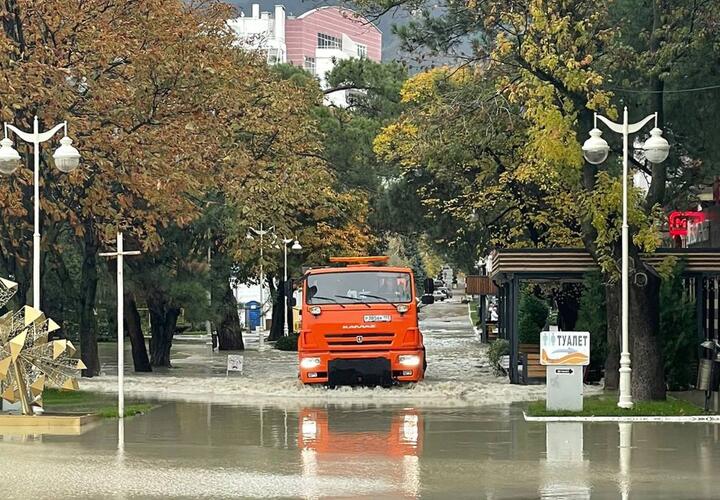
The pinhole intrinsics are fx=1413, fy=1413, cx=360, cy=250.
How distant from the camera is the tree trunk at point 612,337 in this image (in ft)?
89.0

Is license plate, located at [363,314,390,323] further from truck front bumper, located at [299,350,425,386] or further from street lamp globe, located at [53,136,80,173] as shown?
street lamp globe, located at [53,136,80,173]

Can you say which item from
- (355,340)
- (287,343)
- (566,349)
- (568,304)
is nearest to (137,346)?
(568,304)

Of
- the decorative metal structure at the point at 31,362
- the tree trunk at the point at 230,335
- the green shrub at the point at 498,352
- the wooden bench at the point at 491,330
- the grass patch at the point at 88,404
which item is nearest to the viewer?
the decorative metal structure at the point at 31,362

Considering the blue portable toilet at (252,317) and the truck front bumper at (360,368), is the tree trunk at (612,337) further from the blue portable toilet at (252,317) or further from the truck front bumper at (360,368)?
the blue portable toilet at (252,317)

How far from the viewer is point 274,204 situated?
40.4 meters

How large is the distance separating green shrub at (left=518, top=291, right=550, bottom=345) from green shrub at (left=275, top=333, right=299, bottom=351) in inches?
539

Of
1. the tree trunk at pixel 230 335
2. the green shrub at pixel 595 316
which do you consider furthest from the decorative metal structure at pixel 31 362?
the tree trunk at pixel 230 335

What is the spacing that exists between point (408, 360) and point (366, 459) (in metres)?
12.2

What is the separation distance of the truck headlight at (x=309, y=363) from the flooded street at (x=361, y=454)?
3.09 ft

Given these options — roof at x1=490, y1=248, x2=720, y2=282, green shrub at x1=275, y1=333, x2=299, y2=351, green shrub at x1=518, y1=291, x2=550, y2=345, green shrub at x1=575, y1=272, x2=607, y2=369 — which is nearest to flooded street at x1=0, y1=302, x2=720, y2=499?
roof at x1=490, y1=248, x2=720, y2=282

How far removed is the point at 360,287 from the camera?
2875 cm

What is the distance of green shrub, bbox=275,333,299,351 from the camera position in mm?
60719

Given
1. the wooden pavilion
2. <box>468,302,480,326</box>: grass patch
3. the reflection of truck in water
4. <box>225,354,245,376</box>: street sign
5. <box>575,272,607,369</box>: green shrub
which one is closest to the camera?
the reflection of truck in water

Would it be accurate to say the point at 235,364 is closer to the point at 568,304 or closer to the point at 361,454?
the point at 568,304
